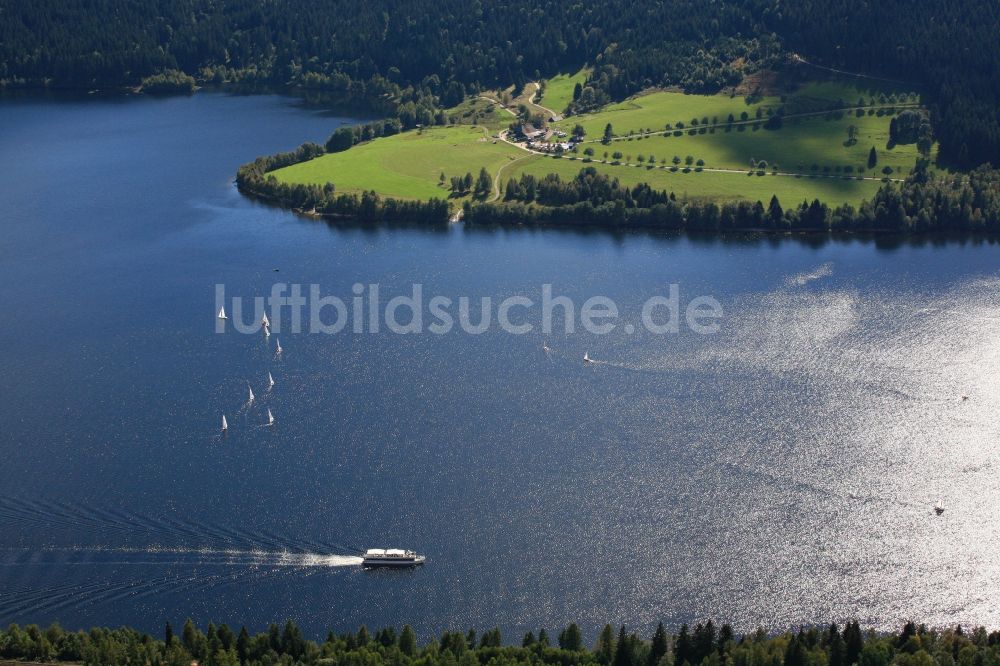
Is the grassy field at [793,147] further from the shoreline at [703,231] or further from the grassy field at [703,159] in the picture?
the shoreline at [703,231]

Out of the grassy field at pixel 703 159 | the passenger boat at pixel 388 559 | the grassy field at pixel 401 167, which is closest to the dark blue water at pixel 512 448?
the passenger boat at pixel 388 559

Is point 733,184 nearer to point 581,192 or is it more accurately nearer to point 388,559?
point 581,192

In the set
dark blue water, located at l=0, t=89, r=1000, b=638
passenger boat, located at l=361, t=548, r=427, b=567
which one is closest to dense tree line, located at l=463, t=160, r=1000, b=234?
dark blue water, located at l=0, t=89, r=1000, b=638

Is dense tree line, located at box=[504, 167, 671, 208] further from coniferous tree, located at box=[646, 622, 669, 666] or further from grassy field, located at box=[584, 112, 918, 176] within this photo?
coniferous tree, located at box=[646, 622, 669, 666]

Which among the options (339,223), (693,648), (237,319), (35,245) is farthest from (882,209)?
(35,245)

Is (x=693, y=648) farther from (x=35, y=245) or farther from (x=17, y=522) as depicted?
(x=35, y=245)

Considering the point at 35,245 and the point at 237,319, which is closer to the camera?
the point at 237,319

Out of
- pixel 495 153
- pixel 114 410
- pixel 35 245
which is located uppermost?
pixel 495 153
